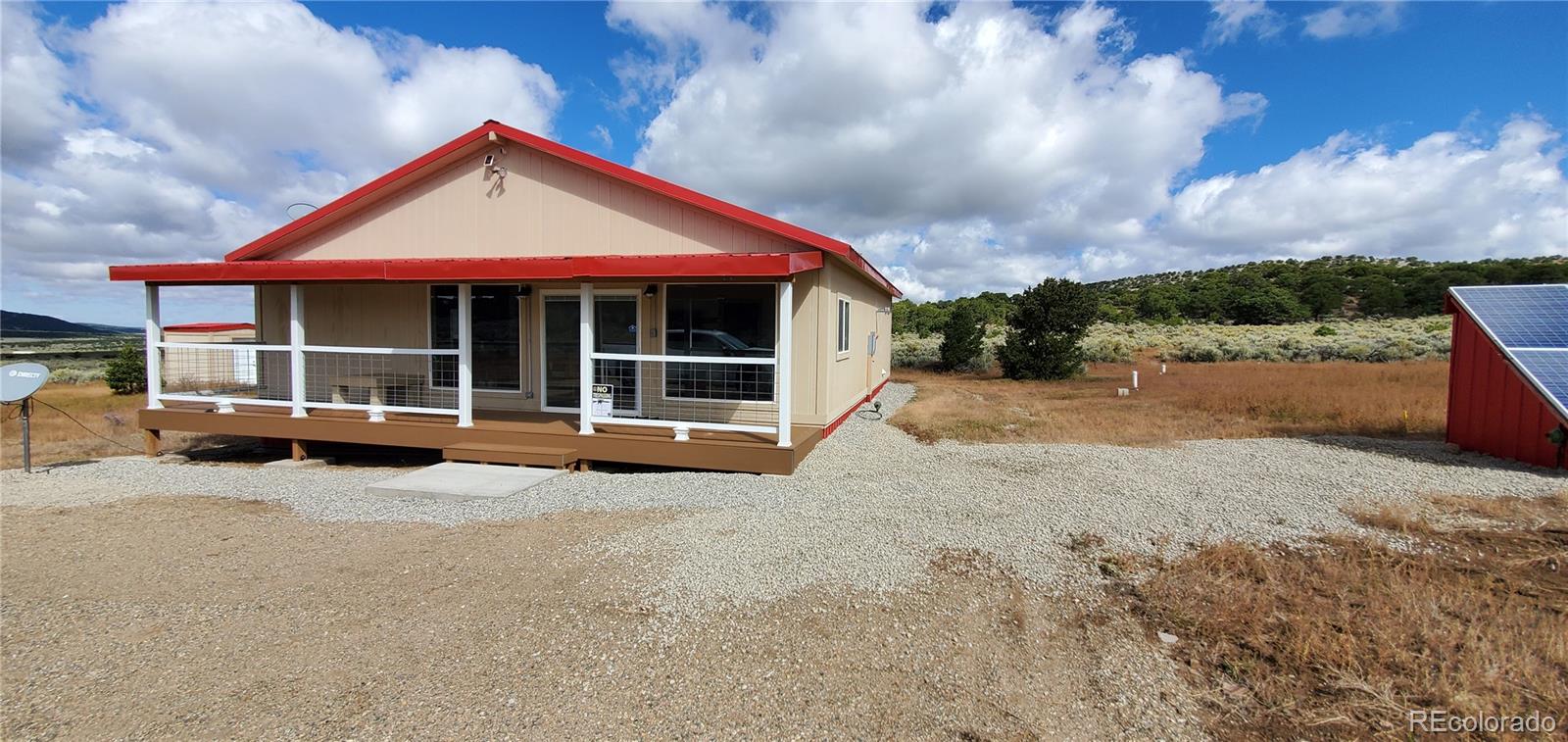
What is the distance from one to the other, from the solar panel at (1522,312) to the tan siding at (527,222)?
850cm

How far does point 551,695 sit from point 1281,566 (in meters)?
4.62

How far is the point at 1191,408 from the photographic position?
12.6m

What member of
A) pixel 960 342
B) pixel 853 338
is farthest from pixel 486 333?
pixel 960 342

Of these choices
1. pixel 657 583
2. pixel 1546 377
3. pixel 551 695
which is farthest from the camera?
pixel 1546 377

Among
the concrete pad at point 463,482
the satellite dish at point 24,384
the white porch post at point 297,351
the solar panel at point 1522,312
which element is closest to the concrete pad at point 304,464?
the white porch post at point 297,351

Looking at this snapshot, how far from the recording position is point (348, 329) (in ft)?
33.7

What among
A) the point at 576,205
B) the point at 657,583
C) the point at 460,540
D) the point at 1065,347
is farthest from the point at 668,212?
the point at 1065,347

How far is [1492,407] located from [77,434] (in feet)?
67.9

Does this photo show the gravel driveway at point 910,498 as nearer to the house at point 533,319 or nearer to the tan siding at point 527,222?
the house at point 533,319

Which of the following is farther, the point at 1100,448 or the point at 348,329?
the point at 348,329

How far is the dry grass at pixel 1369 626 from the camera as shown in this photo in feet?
9.65

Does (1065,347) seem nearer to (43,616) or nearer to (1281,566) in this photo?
Result: (1281,566)

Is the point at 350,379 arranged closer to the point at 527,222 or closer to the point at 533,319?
the point at 533,319

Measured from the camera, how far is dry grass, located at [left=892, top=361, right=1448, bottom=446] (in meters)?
10.1
